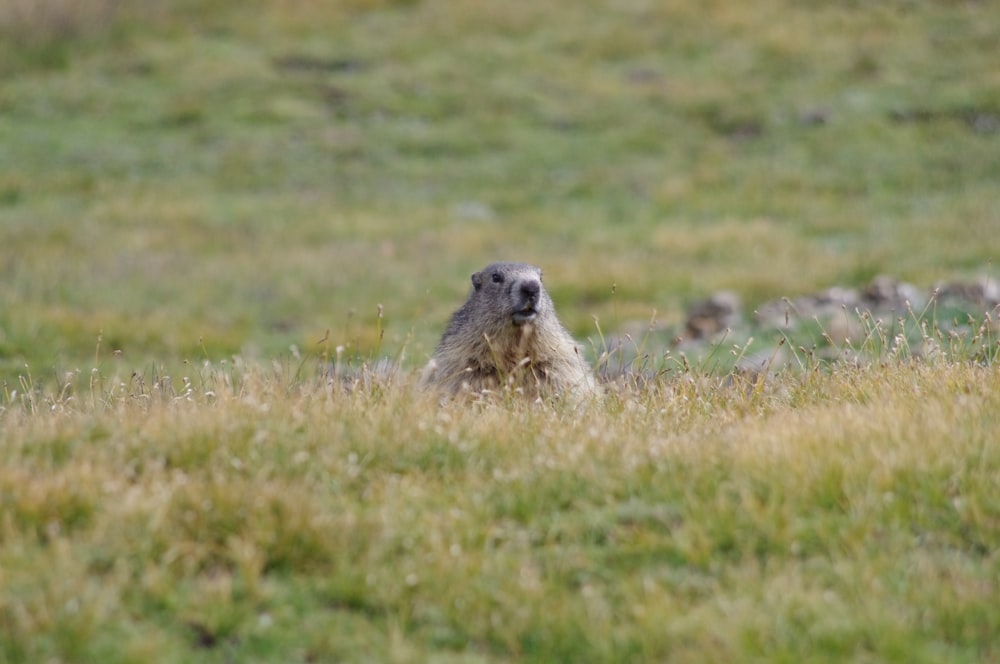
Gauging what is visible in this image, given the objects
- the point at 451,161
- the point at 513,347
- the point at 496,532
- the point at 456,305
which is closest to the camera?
the point at 496,532

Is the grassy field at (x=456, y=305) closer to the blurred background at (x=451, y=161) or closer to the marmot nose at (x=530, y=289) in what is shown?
the blurred background at (x=451, y=161)

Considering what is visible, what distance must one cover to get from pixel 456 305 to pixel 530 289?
356 inches

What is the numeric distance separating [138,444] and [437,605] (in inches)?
76.4

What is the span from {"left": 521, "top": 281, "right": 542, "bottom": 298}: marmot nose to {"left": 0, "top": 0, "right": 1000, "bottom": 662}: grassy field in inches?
49.8

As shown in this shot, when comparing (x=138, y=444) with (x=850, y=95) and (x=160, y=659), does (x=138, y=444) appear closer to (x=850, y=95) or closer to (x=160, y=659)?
(x=160, y=659)

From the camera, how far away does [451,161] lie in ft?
88.9

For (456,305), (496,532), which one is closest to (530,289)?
(496,532)

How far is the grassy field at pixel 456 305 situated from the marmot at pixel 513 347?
3.07 feet

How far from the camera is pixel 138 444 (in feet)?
21.0

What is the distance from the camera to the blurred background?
18.3 m

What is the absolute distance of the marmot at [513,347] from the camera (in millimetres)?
9391

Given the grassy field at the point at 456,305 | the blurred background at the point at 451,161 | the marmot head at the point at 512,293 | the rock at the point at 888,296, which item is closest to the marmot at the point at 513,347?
the marmot head at the point at 512,293

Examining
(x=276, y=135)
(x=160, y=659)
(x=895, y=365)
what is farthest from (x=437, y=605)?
(x=276, y=135)

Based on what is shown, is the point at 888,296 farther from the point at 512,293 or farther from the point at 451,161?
the point at 451,161
